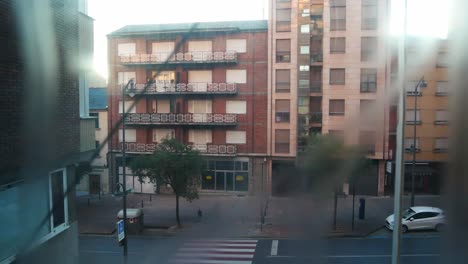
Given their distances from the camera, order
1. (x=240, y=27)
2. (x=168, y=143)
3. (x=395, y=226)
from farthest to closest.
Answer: (x=168, y=143) < (x=240, y=27) < (x=395, y=226)

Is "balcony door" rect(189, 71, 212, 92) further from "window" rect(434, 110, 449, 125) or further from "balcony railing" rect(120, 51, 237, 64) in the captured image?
"window" rect(434, 110, 449, 125)

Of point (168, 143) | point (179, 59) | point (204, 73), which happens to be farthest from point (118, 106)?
point (204, 73)

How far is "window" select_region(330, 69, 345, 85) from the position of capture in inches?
29.0

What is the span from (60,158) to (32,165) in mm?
77

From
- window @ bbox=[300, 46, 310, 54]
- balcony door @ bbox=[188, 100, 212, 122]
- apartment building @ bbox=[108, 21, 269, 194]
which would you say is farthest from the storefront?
window @ bbox=[300, 46, 310, 54]

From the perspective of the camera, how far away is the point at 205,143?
5.21ft

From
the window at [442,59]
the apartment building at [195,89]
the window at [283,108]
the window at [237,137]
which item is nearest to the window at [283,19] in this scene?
the apartment building at [195,89]

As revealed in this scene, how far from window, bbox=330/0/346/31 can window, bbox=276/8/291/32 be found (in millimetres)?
127

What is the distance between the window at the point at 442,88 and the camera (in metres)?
0.60

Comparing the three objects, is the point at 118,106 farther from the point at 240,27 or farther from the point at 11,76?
the point at 240,27

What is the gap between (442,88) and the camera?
622 millimetres

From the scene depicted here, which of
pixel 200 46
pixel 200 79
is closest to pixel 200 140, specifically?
pixel 200 79

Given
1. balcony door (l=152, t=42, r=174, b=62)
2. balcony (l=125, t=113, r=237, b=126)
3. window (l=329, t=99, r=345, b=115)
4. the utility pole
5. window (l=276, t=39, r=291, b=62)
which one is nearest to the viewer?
the utility pole

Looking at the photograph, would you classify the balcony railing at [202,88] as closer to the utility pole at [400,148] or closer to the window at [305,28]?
the window at [305,28]
